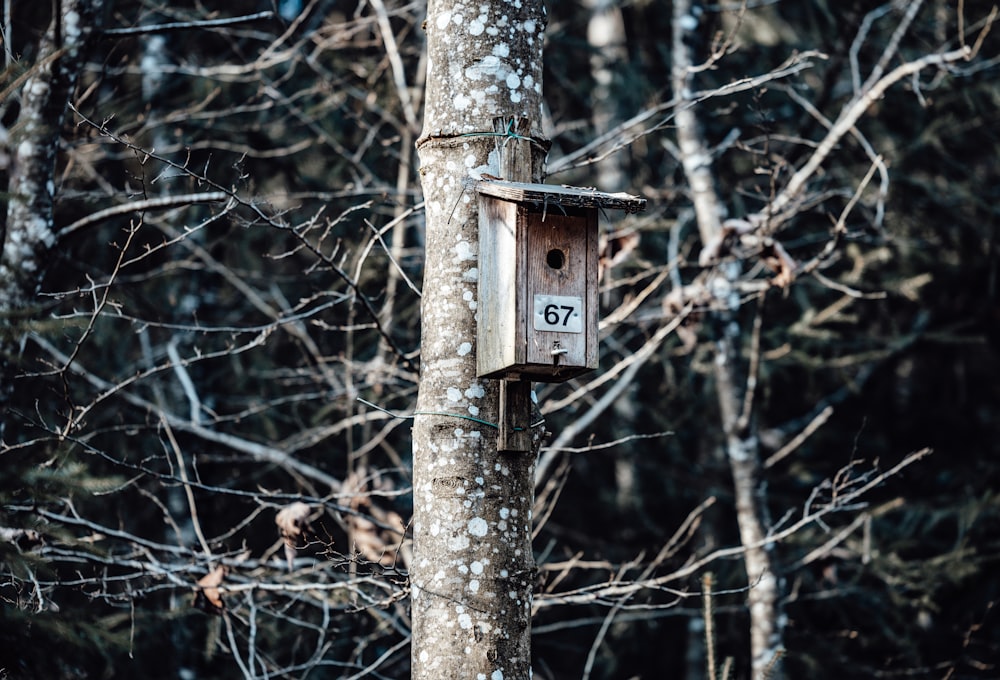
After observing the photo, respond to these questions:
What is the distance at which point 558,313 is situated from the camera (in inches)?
133

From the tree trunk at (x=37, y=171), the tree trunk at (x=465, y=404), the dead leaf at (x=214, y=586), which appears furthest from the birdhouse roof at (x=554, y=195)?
the dead leaf at (x=214, y=586)

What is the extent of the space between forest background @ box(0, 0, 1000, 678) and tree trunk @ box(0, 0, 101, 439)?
3.35 feet

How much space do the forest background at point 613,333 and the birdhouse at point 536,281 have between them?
168cm

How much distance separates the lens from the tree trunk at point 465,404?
10.4 feet

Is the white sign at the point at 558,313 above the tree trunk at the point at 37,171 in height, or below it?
below

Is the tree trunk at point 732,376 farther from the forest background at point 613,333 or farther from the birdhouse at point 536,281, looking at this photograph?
the birdhouse at point 536,281

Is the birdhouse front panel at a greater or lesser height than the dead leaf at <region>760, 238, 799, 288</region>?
lesser

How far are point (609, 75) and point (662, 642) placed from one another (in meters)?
5.85

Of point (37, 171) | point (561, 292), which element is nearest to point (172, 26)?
point (37, 171)

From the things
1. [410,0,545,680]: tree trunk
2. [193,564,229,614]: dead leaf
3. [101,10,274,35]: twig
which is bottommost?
[193,564,229,614]: dead leaf

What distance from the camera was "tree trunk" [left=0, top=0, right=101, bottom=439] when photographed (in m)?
4.05

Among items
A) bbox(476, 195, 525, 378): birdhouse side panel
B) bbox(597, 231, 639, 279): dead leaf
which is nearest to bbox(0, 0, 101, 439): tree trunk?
bbox(476, 195, 525, 378): birdhouse side panel

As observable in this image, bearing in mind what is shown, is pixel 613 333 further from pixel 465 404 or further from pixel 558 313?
pixel 465 404

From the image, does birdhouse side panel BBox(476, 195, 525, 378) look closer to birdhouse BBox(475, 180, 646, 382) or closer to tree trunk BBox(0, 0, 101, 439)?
birdhouse BBox(475, 180, 646, 382)
